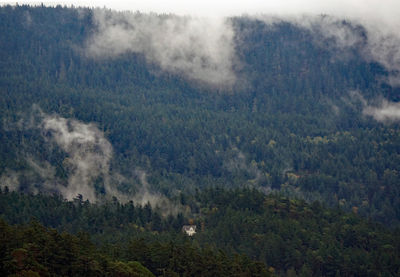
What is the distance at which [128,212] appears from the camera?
172750 mm

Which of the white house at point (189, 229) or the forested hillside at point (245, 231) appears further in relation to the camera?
the white house at point (189, 229)

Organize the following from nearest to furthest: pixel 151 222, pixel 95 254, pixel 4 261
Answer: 1. pixel 4 261
2. pixel 95 254
3. pixel 151 222

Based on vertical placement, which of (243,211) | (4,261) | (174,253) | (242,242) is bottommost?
(4,261)

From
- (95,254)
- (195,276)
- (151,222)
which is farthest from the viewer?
(151,222)

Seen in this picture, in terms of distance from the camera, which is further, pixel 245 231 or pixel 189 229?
pixel 189 229

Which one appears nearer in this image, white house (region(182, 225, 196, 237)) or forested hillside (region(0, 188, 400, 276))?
forested hillside (region(0, 188, 400, 276))

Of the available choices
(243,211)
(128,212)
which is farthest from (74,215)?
(243,211)

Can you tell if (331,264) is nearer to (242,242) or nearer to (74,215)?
(242,242)

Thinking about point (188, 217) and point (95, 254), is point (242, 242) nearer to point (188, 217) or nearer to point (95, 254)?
point (188, 217)

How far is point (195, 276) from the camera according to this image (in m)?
109

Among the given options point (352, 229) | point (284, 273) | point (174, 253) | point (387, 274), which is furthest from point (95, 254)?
point (352, 229)

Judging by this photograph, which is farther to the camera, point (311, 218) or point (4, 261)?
point (311, 218)

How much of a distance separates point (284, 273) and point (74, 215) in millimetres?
51857

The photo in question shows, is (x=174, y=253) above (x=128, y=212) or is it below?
below
